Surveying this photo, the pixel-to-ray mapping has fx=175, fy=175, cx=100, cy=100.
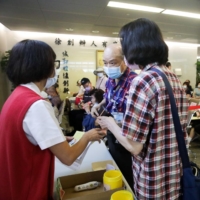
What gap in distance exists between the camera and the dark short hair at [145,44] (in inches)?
29.6

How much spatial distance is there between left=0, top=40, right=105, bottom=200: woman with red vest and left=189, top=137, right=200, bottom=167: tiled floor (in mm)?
2951

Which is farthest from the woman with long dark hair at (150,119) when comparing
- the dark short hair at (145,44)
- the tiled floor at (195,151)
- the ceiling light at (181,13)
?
the ceiling light at (181,13)

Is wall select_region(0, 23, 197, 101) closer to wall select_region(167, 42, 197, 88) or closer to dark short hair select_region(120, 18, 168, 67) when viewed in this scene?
wall select_region(167, 42, 197, 88)

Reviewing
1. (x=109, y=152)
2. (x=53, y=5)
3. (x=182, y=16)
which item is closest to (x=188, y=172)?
(x=109, y=152)

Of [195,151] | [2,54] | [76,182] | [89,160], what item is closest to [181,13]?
[195,151]

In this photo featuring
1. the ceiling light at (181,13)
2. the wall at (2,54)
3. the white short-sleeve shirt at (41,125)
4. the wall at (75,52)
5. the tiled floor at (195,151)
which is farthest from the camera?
the wall at (75,52)

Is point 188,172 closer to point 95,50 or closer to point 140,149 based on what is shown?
point 140,149

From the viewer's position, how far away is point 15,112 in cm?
63

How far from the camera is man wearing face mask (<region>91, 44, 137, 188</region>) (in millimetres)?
1217

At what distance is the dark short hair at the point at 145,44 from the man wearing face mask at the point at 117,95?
0.46m

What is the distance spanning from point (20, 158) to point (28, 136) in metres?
0.09

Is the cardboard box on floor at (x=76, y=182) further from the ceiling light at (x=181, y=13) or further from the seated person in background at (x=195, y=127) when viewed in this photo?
the ceiling light at (x=181, y=13)

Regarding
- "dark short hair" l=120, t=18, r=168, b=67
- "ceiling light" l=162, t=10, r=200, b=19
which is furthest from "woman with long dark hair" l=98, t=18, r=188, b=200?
"ceiling light" l=162, t=10, r=200, b=19

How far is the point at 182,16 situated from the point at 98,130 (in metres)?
3.88
